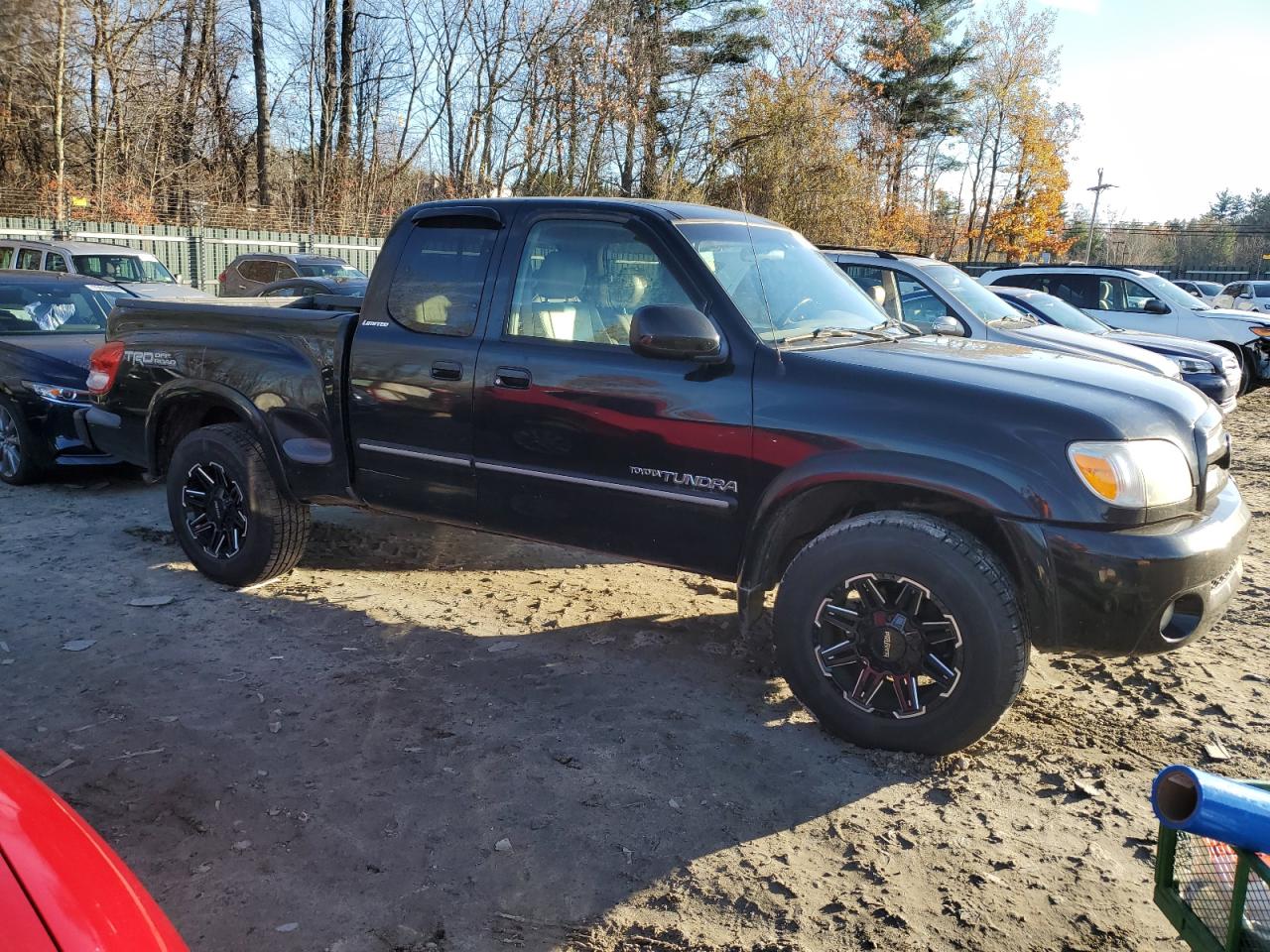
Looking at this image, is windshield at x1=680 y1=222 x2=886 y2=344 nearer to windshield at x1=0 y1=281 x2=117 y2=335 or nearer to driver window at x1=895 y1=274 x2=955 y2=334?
driver window at x1=895 y1=274 x2=955 y2=334

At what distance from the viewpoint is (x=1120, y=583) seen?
124 inches

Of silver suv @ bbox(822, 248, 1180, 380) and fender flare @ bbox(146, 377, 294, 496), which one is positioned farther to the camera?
silver suv @ bbox(822, 248, 1180, 380)

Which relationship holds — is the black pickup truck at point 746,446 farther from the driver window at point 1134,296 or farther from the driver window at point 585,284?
the driver window at point 1134,296

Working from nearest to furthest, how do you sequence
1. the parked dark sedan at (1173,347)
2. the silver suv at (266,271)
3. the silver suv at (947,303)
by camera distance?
the silver suv at (947,303)
the parked dark sedan at (1173,347)
the silver suv at (266,271)

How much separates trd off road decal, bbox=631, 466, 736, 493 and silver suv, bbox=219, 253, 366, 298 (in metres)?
14.1

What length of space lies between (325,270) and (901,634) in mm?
15754

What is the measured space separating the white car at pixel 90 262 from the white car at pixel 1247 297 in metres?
25.9

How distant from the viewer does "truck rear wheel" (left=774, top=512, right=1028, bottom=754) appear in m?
3.28

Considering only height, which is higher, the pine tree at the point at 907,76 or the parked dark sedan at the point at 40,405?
the pine tree at the point at 907,76

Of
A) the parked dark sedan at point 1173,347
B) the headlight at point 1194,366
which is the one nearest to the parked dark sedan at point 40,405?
the parked dark sedan at point 1173,347

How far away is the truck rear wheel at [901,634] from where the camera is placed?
3.28m

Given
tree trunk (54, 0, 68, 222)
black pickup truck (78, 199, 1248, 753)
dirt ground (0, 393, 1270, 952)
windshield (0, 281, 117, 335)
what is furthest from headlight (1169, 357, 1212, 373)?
tree trunk (54, 0, 68, 222)

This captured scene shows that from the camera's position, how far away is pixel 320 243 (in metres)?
27.0

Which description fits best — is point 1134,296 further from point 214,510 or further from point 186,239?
point 186,239
